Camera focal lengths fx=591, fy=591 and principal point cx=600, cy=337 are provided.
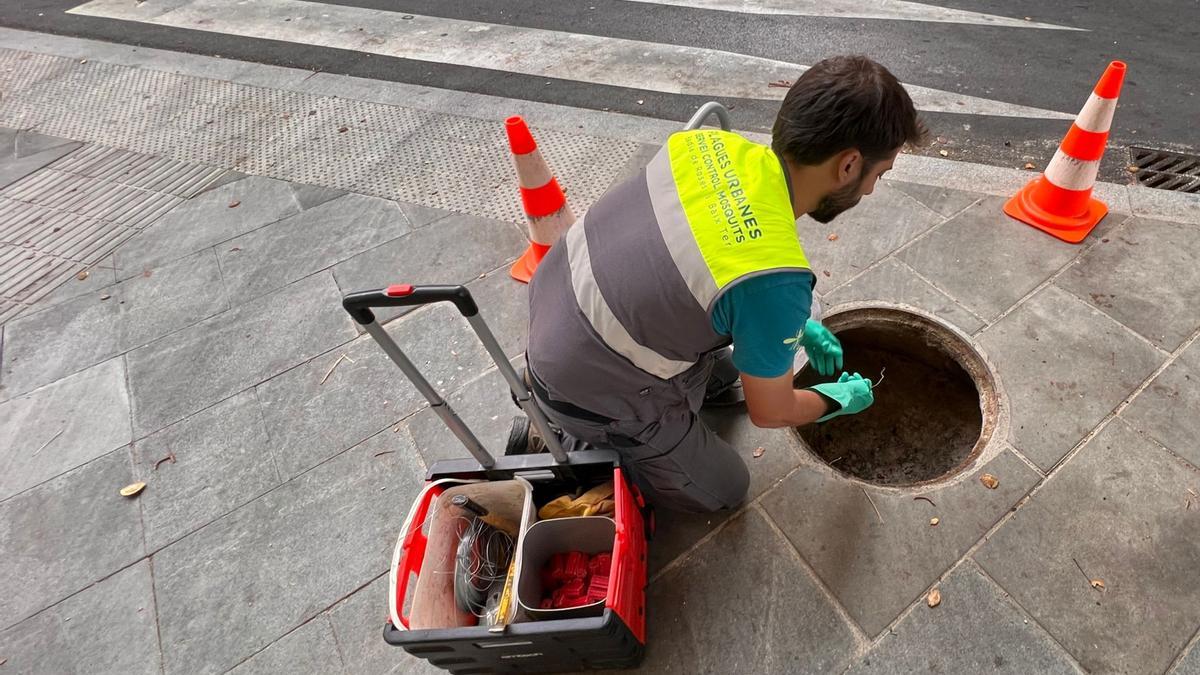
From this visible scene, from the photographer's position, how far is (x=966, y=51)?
4.71 metres

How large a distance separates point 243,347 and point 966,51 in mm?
5597

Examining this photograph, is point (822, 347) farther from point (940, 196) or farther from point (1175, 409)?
point (940, 196)

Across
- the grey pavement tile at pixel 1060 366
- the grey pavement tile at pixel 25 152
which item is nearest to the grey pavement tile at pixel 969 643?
the grey pavement tile at pixel 1060 366

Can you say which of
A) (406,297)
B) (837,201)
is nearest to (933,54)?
(837,201)

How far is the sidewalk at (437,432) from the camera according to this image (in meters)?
2.10

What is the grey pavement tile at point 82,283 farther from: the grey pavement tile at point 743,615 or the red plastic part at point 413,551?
the grey pavement tile at point 743,615

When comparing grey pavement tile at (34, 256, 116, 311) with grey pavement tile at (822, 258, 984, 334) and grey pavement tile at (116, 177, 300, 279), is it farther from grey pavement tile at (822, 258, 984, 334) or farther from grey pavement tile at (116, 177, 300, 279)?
grey pavement tile at (822, 258, 984, 334)

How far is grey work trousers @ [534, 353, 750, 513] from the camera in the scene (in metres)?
2.03

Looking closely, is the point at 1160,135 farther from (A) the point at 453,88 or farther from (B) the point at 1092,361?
(A) the point at 453,88

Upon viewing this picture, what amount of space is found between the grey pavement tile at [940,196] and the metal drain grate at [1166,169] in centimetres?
103

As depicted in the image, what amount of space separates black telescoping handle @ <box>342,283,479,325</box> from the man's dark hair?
3.26 feet

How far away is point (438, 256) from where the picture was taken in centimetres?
353

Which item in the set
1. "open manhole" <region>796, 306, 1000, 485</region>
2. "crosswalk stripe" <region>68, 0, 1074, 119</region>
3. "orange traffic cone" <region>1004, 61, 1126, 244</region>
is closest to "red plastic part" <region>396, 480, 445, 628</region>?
"open manhole" <region>796, 306, 1000, 485</region>

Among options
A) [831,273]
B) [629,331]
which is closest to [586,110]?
[831,273]
